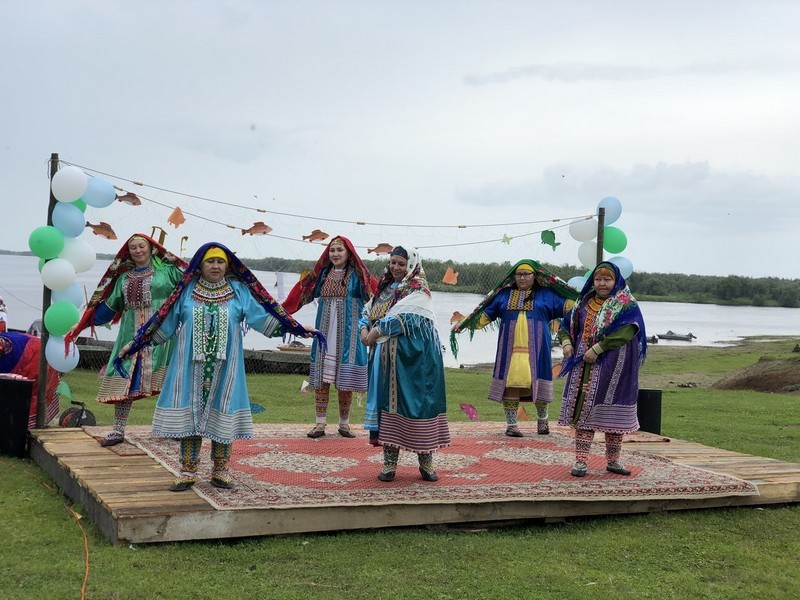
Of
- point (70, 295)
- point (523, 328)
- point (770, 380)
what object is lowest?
point (770, 380)

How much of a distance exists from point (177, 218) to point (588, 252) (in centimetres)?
419

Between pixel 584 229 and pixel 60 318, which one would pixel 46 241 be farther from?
pixel 584 229

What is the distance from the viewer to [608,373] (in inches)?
239

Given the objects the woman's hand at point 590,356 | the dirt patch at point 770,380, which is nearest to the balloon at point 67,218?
the woman's hand at point 590,356

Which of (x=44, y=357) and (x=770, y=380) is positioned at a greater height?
(x=44, y=357)

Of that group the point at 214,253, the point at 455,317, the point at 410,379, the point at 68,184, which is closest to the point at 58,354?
the point at 68,184

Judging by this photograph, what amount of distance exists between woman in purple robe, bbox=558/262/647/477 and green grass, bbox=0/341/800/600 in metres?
0.67

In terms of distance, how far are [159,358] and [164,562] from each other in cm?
260

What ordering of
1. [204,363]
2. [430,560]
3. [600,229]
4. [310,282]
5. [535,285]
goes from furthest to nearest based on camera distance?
[600,229] < [535,285] < [310,282] < [204,363] < [430,560]

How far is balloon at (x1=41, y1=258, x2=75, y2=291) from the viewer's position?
269 inches

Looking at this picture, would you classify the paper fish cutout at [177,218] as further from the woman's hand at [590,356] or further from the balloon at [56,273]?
the woman's hand at [590,356]

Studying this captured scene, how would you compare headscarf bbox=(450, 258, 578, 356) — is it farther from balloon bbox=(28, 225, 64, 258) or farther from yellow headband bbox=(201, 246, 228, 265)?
balloon bbox=(28, 225, 64, 258)

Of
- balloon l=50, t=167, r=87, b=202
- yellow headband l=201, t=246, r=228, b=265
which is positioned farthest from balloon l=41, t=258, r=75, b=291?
yellow headband l=201, t=246, r=228, b=265

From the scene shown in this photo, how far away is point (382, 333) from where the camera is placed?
5.49 meters
